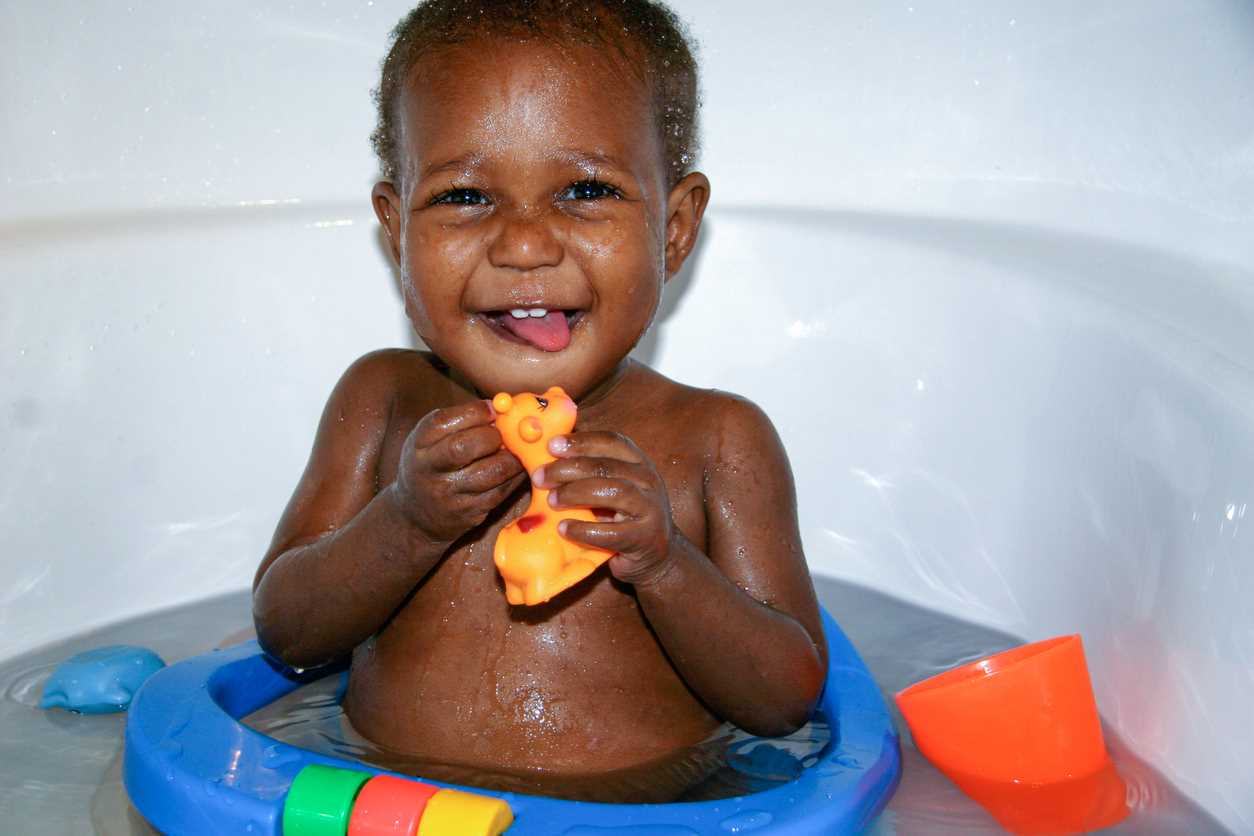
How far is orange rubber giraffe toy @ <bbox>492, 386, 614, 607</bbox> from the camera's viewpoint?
0.95 m

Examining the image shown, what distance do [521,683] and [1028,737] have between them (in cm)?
38

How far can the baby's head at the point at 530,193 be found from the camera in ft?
3.55

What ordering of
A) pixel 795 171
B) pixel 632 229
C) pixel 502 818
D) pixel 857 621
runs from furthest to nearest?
pixel 795 171
pixel 857 621
pixel 632 229
pixel 502 818

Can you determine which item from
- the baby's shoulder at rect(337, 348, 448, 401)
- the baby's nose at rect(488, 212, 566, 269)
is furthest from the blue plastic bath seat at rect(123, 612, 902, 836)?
the baby's nose at rect(488, 212, 566, 269)

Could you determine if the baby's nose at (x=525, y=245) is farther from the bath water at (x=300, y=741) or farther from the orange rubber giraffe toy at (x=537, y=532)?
the bath water at (x=300, y=741)

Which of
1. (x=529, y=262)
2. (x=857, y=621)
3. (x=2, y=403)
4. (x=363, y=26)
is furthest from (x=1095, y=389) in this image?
(x=2, y=403)

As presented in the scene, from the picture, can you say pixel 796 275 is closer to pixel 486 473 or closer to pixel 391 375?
pixel 391 375

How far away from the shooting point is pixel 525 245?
1.06m

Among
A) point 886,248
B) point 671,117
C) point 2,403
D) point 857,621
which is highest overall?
point 671,117

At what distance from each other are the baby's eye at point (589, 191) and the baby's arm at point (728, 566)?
207 millimetres

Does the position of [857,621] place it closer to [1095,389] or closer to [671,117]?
[1095,389]

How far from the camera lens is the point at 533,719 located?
114cm

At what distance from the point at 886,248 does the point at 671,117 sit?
0.52 meters

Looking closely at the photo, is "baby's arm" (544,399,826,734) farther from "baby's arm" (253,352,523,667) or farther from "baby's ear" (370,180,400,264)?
"baby's ear" (370,180,400,264)
